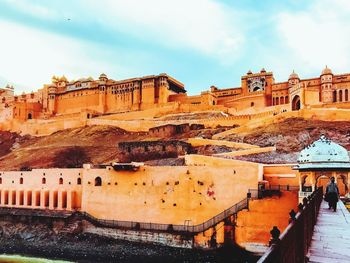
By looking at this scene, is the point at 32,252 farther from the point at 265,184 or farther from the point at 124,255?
the point at 265,184

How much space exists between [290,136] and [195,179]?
45.5 ft

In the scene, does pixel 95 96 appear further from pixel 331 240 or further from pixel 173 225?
pixel 331 240

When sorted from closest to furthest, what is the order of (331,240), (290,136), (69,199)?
(331,240), (69,199), (290,136)

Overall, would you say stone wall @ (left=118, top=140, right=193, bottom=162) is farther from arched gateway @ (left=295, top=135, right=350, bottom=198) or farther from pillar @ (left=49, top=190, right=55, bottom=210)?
arched gateway @ (left=295, top=135, right=350, bottom=198)

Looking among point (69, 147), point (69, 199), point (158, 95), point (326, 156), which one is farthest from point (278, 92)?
point (326, 156)

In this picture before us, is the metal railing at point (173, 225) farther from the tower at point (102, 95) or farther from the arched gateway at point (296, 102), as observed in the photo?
the tower at point (102, 95)

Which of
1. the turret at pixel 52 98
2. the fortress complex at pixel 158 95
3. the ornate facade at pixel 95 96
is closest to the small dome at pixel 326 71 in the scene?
the fortress complex at pixel 158 95

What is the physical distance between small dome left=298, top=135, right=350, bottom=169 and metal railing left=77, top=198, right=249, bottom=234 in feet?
20.8

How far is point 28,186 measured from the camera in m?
32.2

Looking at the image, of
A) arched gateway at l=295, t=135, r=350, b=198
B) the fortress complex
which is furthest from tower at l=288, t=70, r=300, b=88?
arched gateway at l=295, t=135, r=350, b=198

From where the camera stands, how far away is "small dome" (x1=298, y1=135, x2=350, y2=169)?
16.4 meters

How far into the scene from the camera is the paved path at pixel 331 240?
244 inches

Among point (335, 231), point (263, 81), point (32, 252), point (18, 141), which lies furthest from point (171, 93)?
point (335, 231)

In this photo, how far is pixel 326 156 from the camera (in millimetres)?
16547
